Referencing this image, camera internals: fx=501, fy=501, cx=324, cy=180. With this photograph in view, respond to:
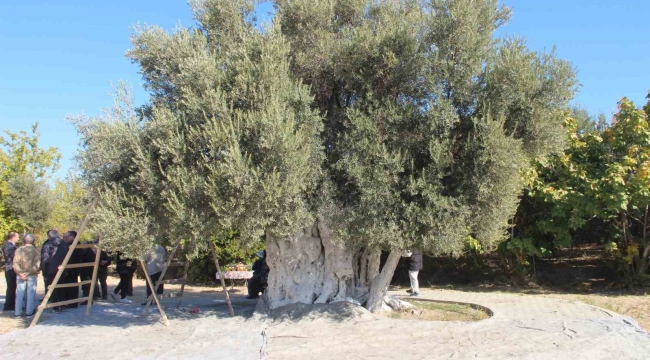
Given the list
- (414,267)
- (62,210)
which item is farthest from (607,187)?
(62,210)

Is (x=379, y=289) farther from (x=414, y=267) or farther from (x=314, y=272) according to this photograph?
(x=414, y=267)

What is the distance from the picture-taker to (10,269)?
38.0 feet

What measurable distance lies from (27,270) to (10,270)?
0.79 meters

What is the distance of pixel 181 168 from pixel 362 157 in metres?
3.28

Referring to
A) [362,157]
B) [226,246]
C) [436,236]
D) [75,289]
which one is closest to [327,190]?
[362,157]

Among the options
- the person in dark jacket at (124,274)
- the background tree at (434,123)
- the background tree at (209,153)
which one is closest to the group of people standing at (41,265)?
the person in dark jacket at (124,274)

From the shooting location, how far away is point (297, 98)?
9.47 meters

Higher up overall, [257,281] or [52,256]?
[52,256]


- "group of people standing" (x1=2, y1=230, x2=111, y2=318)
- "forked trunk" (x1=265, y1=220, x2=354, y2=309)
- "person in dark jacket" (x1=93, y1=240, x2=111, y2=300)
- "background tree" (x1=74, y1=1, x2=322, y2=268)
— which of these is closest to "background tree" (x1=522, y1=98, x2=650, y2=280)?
"forked trunk" (x1=265, y1=220, x2=354, y2=309)

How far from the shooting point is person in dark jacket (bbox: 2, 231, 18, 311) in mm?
11650

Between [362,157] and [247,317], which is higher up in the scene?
[362,157]

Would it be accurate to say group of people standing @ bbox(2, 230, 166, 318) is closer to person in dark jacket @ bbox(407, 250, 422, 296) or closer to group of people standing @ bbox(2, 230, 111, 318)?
group of people standing @ bbox(2, 230, 111, 318)

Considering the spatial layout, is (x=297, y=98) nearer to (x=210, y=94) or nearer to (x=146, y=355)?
(x=210, y=94)

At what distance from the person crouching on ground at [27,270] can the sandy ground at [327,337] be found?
486 millimetres
